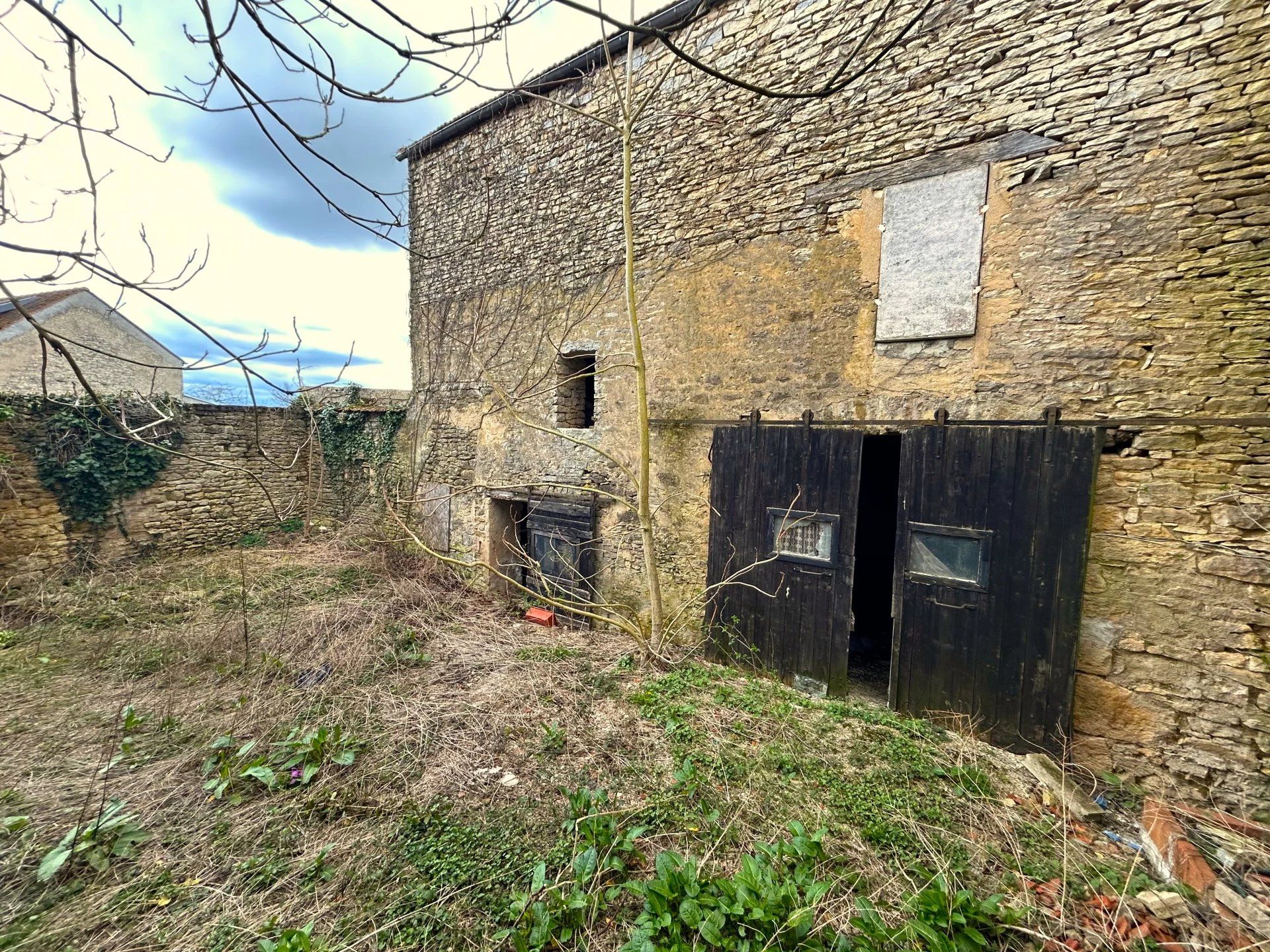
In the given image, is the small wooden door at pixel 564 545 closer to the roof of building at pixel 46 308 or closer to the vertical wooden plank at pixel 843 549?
the vertical wooden plank at pixel 843 549

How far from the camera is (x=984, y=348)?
366 cm

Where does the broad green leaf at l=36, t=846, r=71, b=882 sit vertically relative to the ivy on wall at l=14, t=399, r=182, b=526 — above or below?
below

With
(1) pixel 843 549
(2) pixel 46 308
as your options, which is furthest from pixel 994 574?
(2) pixel 46 308

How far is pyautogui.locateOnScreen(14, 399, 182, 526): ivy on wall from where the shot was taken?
257 inches

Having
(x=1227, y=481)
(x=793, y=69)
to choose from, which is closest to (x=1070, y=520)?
(x=1227, y=481)

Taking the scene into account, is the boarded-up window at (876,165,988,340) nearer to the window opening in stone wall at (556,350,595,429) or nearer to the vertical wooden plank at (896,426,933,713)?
the vertical wooden plank at (896,426,933,713)

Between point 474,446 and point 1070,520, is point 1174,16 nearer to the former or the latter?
point 1070,520

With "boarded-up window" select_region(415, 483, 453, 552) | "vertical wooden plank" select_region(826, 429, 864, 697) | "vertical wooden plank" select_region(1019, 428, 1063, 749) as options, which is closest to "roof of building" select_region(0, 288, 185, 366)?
"boarded-up window" select_region(415, 483, 453, 552)

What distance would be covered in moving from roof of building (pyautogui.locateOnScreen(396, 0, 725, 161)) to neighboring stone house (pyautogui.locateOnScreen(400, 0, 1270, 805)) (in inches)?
2.8

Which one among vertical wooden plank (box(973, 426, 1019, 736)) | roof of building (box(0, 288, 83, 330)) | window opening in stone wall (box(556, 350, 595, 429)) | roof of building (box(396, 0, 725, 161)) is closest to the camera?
vertical wooden plank (box(973, 426, 1019, 736))

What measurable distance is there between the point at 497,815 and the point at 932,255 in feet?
15.8

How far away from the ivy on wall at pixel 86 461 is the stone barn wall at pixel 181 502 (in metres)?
0.10

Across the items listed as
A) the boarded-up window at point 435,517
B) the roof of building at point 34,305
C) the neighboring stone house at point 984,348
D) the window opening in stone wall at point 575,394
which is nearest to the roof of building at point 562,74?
the neighboring stone house at point 984,348

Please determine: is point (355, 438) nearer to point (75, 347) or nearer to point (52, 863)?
point (75, 347)
